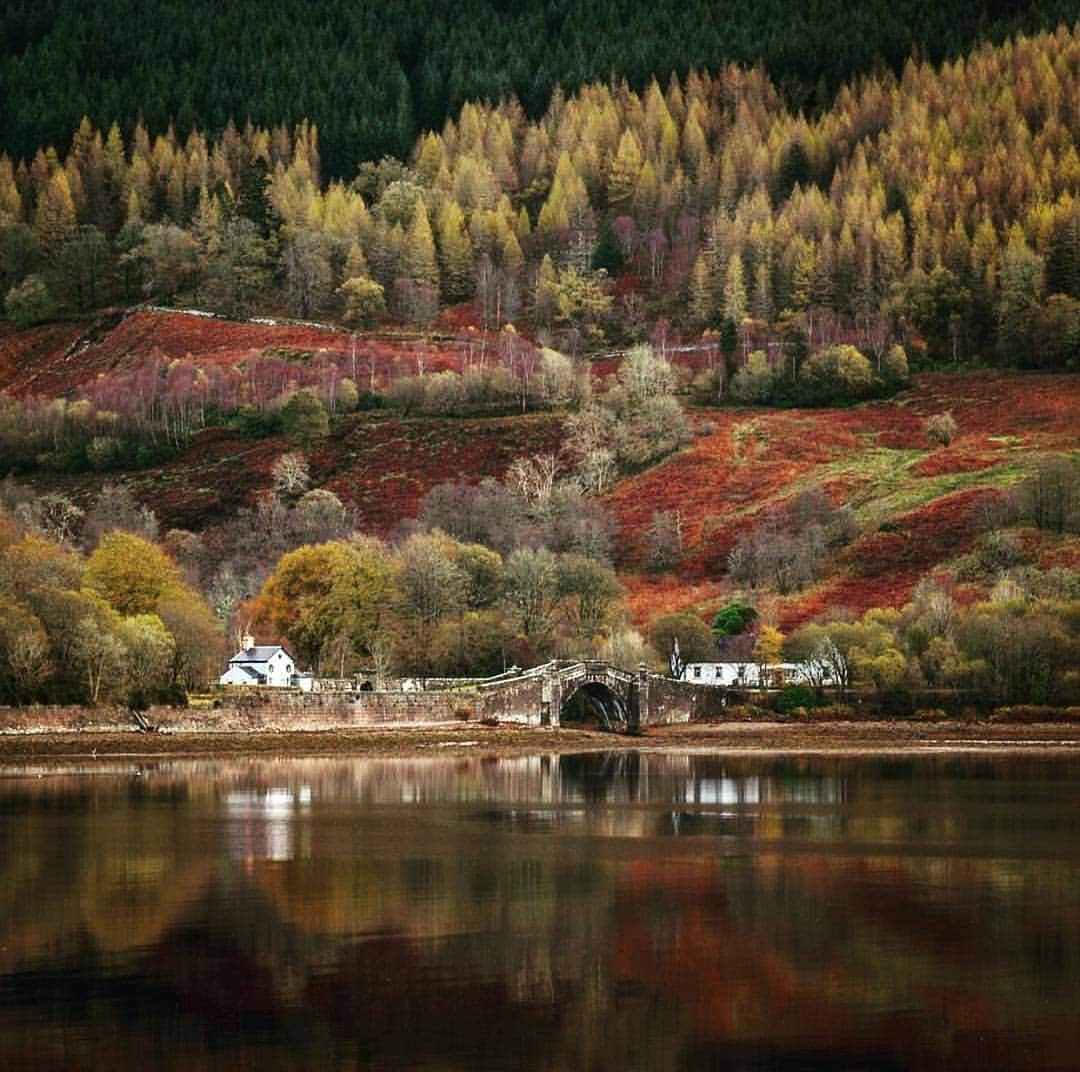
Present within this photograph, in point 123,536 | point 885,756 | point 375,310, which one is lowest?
point 885,756

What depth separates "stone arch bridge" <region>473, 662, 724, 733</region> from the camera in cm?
9000

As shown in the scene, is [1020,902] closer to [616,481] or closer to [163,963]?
[163,963]

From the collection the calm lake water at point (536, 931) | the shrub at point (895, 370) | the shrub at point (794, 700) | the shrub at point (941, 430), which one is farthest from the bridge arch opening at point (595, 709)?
the shrub at point (895, 370)

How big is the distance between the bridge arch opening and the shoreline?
5.92 ft

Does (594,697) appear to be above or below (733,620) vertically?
below

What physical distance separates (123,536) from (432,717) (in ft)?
66.6

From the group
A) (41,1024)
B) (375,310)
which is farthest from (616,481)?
(41,1024)

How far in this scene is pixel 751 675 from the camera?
10650 centimetres

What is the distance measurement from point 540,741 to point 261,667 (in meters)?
15.4

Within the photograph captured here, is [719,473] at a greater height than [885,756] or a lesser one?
greater

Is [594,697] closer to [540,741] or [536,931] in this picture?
Result: [540,741]

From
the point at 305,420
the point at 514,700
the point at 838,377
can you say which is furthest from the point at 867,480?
the point at 514,700

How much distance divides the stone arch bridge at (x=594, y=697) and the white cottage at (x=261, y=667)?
10188 mm

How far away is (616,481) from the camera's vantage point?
154 m
